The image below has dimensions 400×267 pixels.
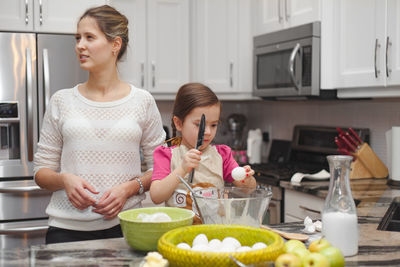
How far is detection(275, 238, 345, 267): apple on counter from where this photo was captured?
0.93 m

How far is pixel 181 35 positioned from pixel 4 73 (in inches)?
49.9

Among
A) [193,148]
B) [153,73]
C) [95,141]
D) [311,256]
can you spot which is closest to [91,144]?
[95,141]

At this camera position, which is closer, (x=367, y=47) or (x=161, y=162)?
(x=161, y=162)

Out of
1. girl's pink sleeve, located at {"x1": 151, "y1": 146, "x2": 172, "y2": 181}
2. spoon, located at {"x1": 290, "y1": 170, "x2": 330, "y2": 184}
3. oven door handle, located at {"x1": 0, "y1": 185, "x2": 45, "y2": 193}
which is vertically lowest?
oven door handle, located at {"x1": 0, "y1": 185, "x2": 45, "y2": 193}

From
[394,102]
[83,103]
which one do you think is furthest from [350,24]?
[83,103]

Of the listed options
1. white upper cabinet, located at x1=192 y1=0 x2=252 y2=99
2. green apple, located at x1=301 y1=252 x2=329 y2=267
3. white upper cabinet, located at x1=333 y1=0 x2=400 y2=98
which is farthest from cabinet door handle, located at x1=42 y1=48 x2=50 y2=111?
green apple, located at x1=301 y1=252 x2=329 y2=267

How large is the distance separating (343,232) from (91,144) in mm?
851

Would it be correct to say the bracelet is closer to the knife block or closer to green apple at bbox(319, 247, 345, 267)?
green apple at bbox(319, 247, 345, 267)

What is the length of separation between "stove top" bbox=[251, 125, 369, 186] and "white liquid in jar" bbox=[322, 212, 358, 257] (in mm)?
1645

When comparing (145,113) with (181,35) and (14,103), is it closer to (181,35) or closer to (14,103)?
(14,103)

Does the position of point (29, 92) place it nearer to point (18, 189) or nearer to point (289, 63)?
point (18, 189)

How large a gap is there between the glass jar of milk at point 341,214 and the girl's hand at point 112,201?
27.0 inches

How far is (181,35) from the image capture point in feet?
11.5

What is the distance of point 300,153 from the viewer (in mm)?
3443
